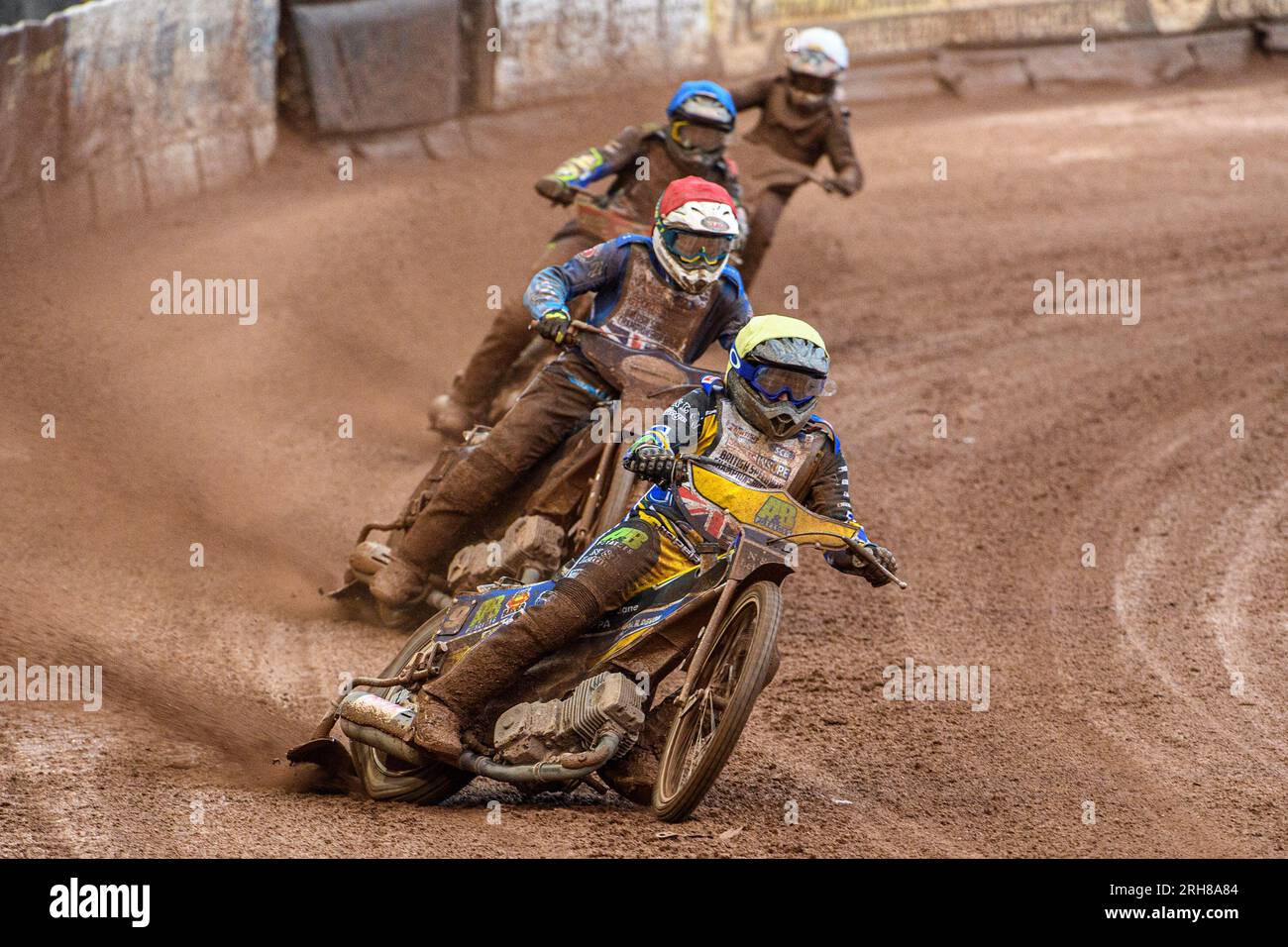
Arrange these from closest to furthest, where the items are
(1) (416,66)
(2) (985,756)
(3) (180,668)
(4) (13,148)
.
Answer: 1. (2) (985,756)
2. (3) (180,668)
3. (4) (13,148)
4. (1) (416,66)

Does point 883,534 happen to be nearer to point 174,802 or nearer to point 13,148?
point 174,802

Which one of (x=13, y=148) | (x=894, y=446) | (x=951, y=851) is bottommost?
(x=894, y=446)

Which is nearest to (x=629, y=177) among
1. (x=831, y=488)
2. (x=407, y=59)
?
(x=831, y=488)

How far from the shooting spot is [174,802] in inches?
230

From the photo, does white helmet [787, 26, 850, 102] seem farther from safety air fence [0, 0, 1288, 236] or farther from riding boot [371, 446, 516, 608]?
riding boot [371, 446, 516, 608]

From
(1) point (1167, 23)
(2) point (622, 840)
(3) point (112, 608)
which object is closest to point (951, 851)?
(2) point (622, 840)

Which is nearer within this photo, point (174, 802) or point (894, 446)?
point (174, 802)

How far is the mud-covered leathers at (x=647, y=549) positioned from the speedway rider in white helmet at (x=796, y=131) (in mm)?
6294

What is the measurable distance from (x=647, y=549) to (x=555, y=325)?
6.21 ft

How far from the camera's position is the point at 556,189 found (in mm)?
10398

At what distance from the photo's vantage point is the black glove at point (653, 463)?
604 cm

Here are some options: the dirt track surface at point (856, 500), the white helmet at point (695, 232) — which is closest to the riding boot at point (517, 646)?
the dirt track surface at point (856, 500)

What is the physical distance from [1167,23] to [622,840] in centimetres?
1859

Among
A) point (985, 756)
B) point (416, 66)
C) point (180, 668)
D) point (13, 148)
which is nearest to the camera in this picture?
point (985, 756)
